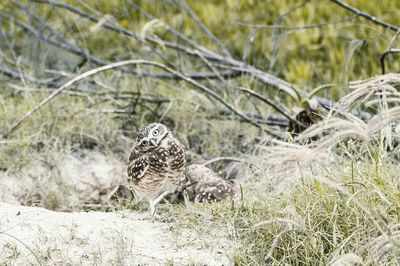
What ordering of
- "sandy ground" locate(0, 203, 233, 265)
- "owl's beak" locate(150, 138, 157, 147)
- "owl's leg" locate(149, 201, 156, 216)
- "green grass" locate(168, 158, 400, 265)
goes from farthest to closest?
"owl's beak" locate(150, 138, 157, 147) < "owl's leg" locate(149, 201, 156, 216) < "sandy ground" locate(0, 203, 233, 265) < "green grass" locate(168, 158, 400, 265)

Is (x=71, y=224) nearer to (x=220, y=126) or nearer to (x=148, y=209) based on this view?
(x=148, y=209)

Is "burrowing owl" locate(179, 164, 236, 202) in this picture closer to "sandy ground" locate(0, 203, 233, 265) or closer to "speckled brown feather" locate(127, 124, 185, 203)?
"speckled brown feather" locate(127, 124, 185, 203)

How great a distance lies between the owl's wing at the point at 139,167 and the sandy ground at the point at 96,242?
0.46 meters

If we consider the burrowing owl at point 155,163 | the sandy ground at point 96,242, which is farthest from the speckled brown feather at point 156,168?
the sandy ground at point 96,242

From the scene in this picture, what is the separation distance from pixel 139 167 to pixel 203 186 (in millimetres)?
433

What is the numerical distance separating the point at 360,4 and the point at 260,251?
4.60 m

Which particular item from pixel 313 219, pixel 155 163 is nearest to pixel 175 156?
pixel 155 163

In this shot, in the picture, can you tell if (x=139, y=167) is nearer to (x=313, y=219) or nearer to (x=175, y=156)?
(x=175, y=156)

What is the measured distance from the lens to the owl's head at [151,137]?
194 inches

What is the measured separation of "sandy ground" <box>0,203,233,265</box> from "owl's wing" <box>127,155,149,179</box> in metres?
0.46

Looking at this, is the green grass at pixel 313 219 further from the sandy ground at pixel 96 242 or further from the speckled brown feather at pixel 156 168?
the speckled brown feather at pixel 156 168

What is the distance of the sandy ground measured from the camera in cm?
396

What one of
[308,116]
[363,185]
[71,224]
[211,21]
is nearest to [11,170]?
[71,224]

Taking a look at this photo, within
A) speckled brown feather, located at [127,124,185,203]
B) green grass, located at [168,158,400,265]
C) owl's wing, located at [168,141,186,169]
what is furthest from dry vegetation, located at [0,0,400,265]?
owl's wing, located at [168,141,186,169]
